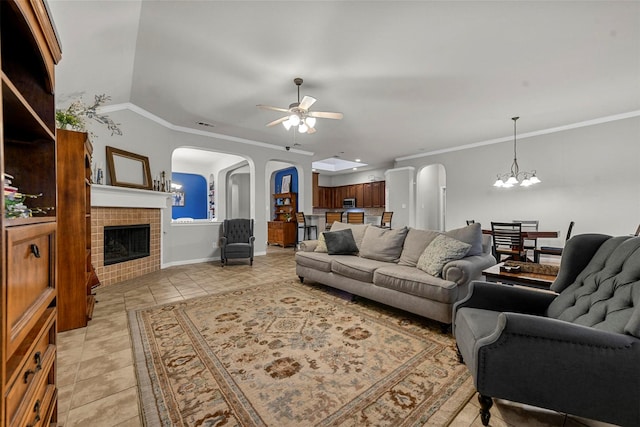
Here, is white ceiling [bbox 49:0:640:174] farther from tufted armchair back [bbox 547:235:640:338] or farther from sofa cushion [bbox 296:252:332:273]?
sofa cushion [bbox 296:252:332:273]

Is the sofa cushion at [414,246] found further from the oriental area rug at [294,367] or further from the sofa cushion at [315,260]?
the sofa cushion at [315,260]

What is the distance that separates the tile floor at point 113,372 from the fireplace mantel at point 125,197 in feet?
3.84

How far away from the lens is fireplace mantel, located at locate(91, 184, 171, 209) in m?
3.57

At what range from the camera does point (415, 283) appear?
2.47m

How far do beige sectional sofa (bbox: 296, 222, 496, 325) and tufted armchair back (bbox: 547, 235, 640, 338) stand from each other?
754 millimetres

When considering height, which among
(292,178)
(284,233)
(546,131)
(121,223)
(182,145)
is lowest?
(284,233)

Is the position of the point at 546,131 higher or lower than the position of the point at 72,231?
higher

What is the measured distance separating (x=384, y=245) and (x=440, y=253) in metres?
0.81

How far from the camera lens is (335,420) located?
138 centimetres

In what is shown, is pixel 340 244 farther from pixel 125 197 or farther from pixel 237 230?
pixel 125 197

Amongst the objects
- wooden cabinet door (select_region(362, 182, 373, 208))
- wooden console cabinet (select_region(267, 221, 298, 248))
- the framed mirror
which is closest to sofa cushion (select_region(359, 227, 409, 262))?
the framed mirror

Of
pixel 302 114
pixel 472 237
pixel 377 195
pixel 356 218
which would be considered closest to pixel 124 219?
pixel 302 114

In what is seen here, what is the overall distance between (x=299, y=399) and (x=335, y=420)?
0.25 metres

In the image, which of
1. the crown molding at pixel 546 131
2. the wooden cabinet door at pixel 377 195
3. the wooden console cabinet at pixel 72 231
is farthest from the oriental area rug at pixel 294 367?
the wooden cabinet door at pixel 377 195
